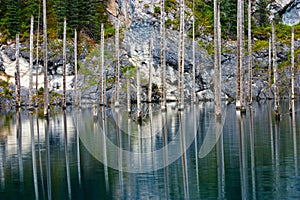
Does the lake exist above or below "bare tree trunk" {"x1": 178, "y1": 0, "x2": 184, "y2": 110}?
below

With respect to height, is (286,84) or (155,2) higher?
(155,2)

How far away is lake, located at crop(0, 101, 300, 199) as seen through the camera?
12.2 meters

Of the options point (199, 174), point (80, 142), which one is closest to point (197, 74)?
point (80, 142)

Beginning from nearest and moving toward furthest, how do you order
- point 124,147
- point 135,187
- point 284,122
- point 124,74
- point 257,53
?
1. point 135,187
2. point 124,147
3. point 284,122
4. point 124,74
5. point 257,53

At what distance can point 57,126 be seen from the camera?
3156cm

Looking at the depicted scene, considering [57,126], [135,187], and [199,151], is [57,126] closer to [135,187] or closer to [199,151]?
[199,151]

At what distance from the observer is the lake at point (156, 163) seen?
12.2m

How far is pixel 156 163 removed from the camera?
16094mm

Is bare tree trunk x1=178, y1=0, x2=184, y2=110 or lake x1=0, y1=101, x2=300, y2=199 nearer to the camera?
lake x1=0, y1=101, x2=300, y2=199

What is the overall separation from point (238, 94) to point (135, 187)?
24326 mm

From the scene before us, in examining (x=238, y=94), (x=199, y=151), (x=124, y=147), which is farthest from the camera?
(x=238, y=94)

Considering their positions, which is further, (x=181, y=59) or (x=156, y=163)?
(x=181, y=59)

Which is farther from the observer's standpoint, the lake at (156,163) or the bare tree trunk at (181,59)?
the bare tree trunk at (181,59)

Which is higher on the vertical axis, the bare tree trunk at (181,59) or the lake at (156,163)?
the bare tree trunk at (181,59)
